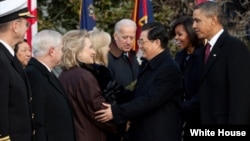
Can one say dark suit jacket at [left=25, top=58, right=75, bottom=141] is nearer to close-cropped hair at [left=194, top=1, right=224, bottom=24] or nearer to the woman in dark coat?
the woman in dark coat

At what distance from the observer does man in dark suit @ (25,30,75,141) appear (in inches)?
227

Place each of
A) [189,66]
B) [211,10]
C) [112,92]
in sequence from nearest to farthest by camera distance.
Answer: [211,10]
[112,92]
[189,66]

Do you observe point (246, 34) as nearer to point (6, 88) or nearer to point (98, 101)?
point (98, 101)

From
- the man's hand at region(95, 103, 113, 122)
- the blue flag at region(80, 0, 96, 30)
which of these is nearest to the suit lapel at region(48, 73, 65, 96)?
the man's hand at region(95, 103, 113, 122)

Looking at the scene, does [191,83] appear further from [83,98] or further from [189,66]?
[83,98]

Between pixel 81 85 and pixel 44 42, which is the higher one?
pixel 44 42

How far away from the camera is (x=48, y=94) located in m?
5.97

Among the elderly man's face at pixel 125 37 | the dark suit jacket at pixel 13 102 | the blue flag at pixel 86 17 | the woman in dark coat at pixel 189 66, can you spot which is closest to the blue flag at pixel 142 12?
the blue flag at pixel 86 17

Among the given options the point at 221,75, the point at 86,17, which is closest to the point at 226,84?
the point at 221,75

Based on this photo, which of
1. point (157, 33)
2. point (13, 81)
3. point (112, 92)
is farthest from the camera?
point (112, 92)

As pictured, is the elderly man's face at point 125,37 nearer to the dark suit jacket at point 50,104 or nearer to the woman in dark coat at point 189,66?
the woman in dark coat at point 189,66

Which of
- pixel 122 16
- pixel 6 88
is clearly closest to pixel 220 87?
pixel 6 88

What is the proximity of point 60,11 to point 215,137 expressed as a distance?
6059mm

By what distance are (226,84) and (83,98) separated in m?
1.33
